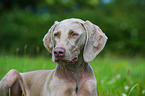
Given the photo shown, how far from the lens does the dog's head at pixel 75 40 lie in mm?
2637

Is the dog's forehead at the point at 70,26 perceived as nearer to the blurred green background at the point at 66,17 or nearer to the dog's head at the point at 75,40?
the dog's head at the point at 75,40

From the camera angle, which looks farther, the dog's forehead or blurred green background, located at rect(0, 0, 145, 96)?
blurred green background, located at rect(0, 0, 145, 96)

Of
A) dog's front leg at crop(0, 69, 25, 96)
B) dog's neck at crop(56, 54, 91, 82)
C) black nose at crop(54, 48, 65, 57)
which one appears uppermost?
black nose at crop(54, 48, 65, 57)

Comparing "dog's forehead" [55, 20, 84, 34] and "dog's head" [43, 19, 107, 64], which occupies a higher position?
"dog's forehead" [55, 20, 84, 34]

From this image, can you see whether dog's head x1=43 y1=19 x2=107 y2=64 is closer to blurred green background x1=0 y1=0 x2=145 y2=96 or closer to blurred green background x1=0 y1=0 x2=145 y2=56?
blurred green background x1=0 y1=0 x2=145 y2=96

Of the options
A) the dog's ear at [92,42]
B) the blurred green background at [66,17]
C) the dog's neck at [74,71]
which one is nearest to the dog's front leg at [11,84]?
the dog's neck at [74,71]

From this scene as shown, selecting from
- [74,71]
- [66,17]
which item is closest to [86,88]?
[74,71]

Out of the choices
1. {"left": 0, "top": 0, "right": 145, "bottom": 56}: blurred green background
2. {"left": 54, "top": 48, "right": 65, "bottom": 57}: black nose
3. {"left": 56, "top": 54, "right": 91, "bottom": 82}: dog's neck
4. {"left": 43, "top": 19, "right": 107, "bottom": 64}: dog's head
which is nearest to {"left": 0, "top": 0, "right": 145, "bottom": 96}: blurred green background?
{"left": 0, "top": 0, "right": 145, "bottom": 56}: blurred green background

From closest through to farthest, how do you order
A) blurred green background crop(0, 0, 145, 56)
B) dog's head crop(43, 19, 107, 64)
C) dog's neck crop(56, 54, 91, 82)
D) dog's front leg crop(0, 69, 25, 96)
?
dog's head crop(43, 19, 107, 64) < dog's neck crop(56, 54, 91, 82) < dog's front leg crop(0, 69, 25, 96) < blurred green background crop(0, 0, 145, 56)

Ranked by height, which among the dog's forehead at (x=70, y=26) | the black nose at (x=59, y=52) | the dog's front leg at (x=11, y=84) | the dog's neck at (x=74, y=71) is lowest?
the dog's front leg at (x=11, y=84)

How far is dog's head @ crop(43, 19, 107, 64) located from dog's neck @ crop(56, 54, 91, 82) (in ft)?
0.51

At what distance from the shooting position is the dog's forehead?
2793mm

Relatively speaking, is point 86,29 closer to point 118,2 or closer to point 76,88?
point 76,88

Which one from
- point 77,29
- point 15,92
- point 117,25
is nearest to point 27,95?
point 15,92
